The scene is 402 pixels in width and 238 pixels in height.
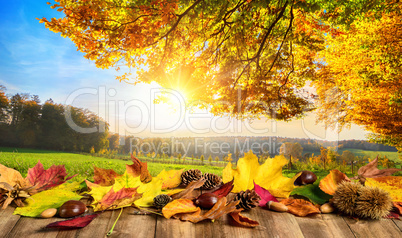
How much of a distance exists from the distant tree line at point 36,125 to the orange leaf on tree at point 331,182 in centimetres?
499

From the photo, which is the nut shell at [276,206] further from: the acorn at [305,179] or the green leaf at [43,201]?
the green leaf at [43,201]

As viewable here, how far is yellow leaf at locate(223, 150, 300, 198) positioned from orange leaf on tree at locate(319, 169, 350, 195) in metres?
0.20

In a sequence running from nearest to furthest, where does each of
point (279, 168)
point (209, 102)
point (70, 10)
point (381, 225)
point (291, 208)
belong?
point (381, 225) → point (291, 208) → point (279, 168) → point (70, 10) → point (209, 102)

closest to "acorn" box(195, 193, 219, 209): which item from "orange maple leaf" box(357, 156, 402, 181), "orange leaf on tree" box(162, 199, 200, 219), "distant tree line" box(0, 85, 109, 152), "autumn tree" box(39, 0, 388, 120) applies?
"orange leaf on tree" box(162, 199, 200, 219)

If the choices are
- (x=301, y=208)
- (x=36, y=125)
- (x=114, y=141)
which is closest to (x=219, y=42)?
(x=114, y=141)

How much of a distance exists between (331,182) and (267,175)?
1.38 feet

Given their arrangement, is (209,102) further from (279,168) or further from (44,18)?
(279,168)

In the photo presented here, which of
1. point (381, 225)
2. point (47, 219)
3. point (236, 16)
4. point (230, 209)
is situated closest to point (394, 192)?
point (381, 225)

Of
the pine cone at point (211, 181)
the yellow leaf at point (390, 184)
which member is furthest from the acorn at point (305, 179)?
the pine cone at point (211, 181)

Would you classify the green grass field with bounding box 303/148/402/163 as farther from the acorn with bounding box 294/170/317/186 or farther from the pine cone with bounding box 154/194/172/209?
the pine cone with bounding box 154/194/172/209

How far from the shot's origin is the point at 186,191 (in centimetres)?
146

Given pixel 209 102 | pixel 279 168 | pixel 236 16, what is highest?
pixel 236 16

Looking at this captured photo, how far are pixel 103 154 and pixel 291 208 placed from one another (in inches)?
165

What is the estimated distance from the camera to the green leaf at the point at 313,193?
1555mm
